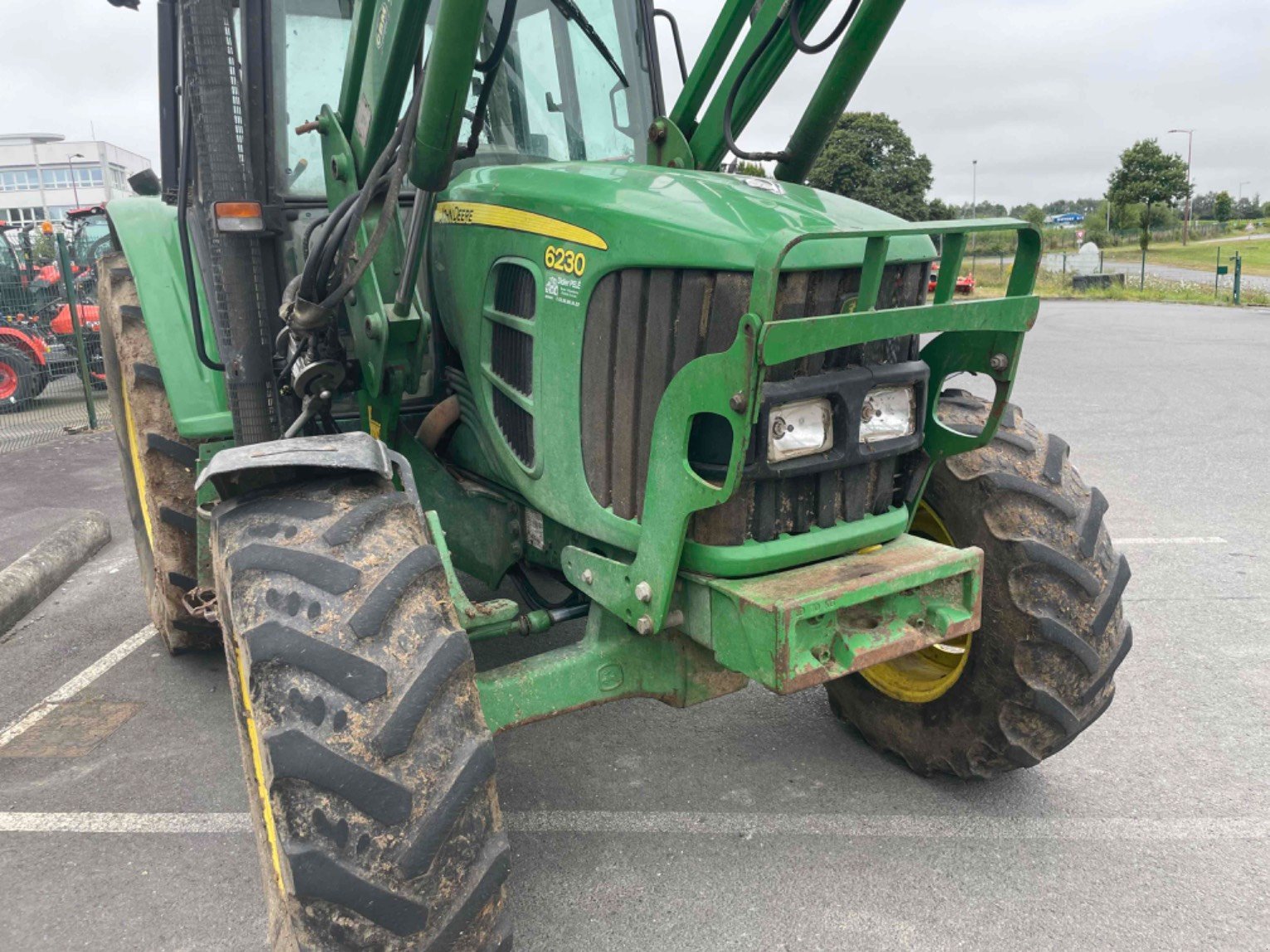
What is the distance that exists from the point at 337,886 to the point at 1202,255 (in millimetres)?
54336

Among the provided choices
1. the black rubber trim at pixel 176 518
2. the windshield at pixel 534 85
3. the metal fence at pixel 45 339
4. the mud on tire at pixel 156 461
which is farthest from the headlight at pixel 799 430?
the metal fence at pixel 45 339

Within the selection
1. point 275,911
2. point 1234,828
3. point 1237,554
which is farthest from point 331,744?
point 1237,554

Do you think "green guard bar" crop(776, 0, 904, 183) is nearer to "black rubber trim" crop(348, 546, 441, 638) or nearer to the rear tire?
"black rubber trim" crop(348, 546, 441, 638)

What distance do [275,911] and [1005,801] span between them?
2.15m

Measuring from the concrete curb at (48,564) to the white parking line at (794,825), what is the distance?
2037 millimetres

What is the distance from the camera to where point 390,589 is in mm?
2166

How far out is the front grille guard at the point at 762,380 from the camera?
6.98ft

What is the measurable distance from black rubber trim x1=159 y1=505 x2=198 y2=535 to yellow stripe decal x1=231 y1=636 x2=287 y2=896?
5.34ft

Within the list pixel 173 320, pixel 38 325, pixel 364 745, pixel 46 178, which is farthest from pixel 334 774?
pixel 46 178

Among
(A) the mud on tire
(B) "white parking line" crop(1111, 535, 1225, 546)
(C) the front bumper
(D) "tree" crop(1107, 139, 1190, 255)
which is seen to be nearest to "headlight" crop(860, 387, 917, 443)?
(C) the front bumper

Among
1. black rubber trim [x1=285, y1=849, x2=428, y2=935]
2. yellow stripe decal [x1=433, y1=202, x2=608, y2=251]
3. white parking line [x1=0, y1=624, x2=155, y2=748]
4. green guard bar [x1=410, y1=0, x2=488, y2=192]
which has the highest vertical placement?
green guard bar [x1=410, y1=0, x2=488, y2=192]

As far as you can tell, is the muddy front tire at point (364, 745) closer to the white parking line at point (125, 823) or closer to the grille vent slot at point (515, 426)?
the grille vent slot at point (515, 426)

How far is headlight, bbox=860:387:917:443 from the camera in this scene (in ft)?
8.30

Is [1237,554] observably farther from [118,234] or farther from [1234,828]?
[118,234]
